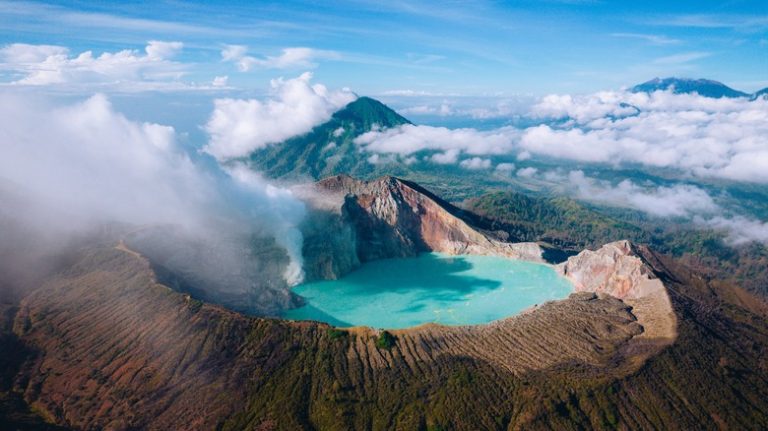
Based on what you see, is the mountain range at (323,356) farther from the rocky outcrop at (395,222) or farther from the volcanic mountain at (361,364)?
the rocky outcrop at (395,222)

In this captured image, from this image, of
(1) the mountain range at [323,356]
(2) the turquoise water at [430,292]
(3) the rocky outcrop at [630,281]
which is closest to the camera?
(1) the mountain range at [323,356]

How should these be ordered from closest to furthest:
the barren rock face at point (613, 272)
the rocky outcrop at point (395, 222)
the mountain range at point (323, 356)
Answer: the mountain range at point (323, 356) → the barren rock face at point (613, 272) → the rocky outcrop at point (395, 222)

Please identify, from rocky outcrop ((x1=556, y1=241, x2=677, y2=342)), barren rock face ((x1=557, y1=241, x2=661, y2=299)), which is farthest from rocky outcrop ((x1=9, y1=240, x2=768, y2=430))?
barren rock face ((x1=557, y1=241, x2=661, y2=299))

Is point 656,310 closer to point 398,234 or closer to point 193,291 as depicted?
point 398,234

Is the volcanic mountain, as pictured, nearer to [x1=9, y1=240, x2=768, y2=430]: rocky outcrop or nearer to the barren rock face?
[x1=9, y1=240, x2=768, y2=430]: rocky outcrop

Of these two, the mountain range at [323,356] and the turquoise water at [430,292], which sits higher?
the mountain range at [323,356]

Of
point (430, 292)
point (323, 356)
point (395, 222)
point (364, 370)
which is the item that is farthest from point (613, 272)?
point (323, 356)

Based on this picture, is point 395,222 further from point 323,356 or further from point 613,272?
point 323,356

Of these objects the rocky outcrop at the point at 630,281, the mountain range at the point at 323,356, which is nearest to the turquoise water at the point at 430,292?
the rocky outcrop at the point at 630,281

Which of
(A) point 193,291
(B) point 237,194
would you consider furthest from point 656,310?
(B) point 237,194
